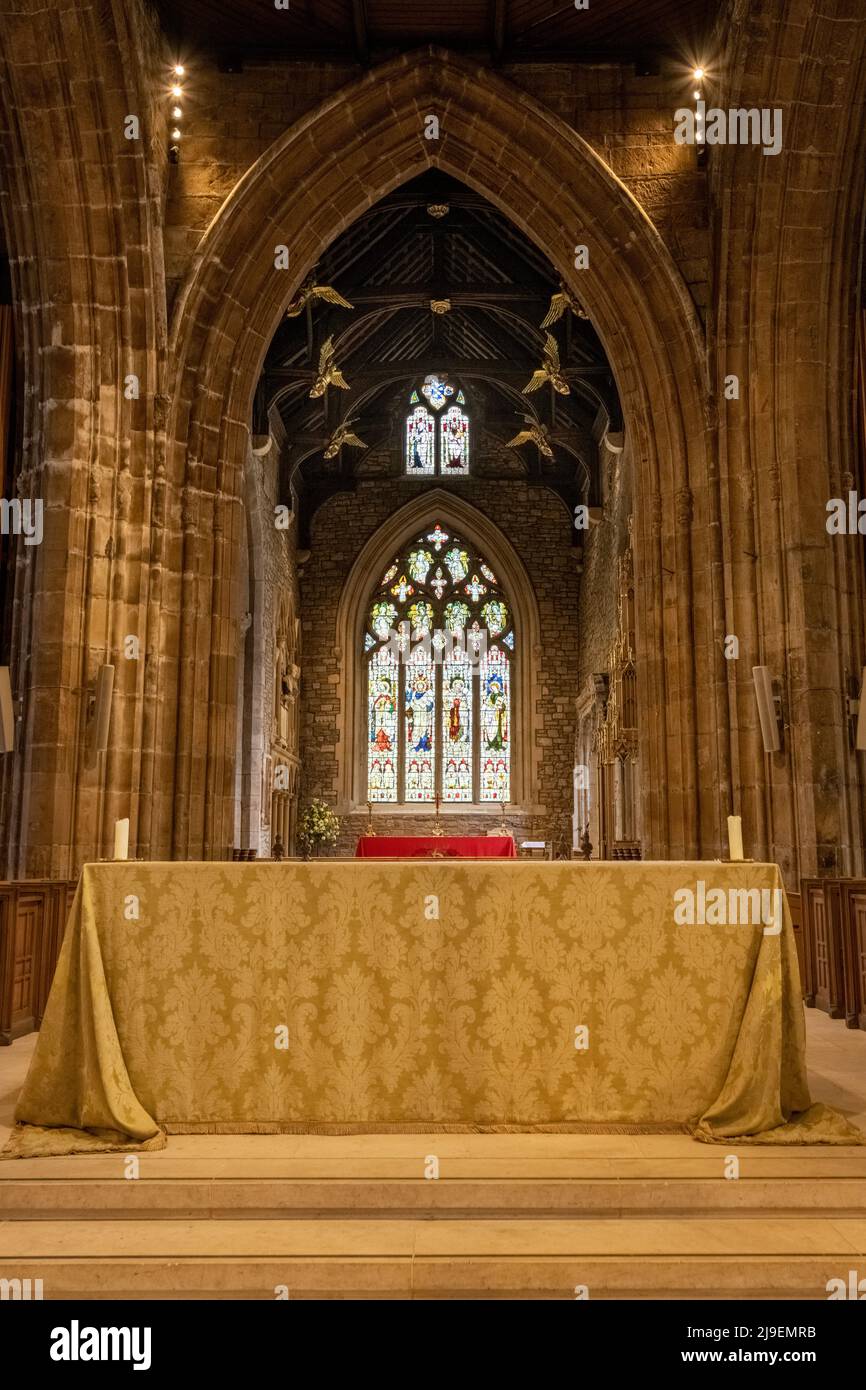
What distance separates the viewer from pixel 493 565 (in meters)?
18.0

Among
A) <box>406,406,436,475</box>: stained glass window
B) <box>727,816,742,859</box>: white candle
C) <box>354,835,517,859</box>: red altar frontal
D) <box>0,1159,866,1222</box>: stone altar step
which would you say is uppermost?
<box>406,406,436,475</box>: stained glass window

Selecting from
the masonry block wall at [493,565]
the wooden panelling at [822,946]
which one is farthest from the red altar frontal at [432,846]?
the masonry block wall at [493,565]

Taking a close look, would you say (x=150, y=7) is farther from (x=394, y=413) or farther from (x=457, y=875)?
(x=394, y=413)

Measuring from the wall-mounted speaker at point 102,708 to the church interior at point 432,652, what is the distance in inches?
1.5

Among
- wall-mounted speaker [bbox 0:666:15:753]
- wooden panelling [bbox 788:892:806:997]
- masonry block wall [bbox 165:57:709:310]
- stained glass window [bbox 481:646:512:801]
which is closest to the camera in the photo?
wooden panelling [bbox 788:892:806:997]

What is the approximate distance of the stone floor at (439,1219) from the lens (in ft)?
7.98

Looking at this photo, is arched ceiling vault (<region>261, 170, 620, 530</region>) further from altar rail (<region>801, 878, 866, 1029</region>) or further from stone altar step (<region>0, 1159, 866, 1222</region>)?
stone altar step (<region>0, 1159, 866, 1222</region>)

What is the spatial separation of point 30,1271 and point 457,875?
1.54m

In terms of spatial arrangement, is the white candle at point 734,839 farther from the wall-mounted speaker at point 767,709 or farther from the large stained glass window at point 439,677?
the large stained glass window at point 439,677

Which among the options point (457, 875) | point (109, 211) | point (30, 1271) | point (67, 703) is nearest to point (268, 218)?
point (109, 211)

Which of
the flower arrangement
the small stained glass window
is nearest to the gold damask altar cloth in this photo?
the flower arrangement

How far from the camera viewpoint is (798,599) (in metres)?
7.67

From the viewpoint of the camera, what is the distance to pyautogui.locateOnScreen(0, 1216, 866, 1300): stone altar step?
2.41 meters

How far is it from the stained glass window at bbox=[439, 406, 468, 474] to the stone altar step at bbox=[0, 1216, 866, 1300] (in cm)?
1623
